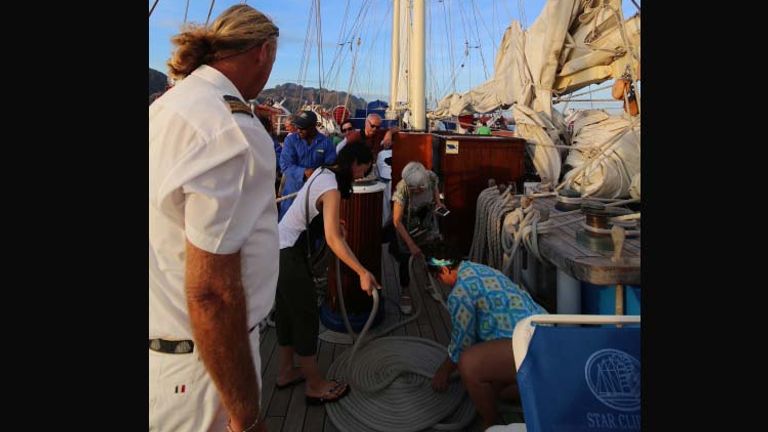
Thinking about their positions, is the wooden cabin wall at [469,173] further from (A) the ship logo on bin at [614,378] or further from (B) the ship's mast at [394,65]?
(B) the ship's mast at [394,65]

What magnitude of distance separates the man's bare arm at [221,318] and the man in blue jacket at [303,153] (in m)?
3.75

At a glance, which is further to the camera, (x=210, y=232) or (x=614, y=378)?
(x=614, y=378)

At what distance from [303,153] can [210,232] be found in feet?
12.8

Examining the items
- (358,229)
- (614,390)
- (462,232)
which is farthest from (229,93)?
(462,232)

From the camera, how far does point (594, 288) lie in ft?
7.41

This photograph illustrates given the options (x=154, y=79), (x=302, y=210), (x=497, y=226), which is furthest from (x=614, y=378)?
(x=497, y=226)

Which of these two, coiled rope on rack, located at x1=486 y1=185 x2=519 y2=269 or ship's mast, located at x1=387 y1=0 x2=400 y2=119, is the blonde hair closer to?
coiled rope on rack, located at x1=486 y1=185 x2=519 y2=269

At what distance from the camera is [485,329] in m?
2.19

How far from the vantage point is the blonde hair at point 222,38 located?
105 centimetres

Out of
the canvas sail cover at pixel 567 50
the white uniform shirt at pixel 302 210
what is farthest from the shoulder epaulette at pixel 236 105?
the canvas sail cover at pixel 567 50

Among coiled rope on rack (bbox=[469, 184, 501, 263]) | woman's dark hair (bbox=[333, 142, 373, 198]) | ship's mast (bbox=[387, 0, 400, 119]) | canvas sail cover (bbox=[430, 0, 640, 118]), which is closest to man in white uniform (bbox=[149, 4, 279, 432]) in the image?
woman's dark hair (bbox=[333, 142, 373, 198])

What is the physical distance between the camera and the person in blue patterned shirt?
6.80 ft

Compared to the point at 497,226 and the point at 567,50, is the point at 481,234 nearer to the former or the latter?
the point at 497,226

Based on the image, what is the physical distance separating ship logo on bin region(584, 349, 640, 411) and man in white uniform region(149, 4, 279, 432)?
0.89 metres
